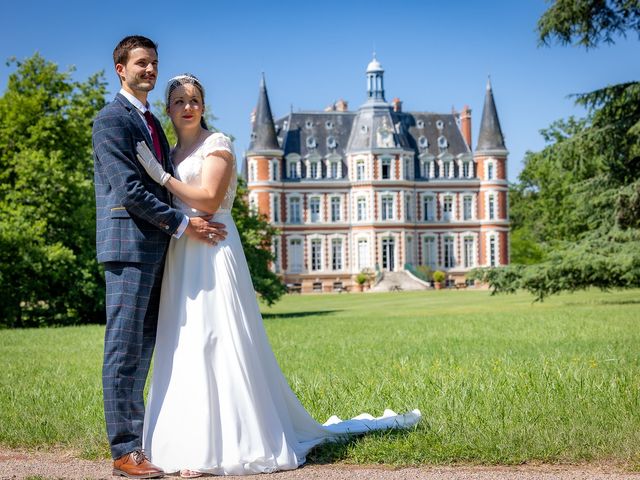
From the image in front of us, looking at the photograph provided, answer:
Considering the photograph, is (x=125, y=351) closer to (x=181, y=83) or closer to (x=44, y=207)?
(x=181, y=83)

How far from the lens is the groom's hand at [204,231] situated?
4.77m

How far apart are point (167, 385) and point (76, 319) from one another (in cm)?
2045

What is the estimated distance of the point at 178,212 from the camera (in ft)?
15.4

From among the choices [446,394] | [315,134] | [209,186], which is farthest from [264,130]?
[209,186]

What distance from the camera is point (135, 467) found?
4504 mm

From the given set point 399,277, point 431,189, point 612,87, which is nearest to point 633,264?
point 612,87

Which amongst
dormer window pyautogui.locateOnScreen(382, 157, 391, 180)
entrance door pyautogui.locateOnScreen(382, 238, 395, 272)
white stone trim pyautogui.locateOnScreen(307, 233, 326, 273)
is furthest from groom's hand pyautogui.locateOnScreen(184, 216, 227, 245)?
white stone trim pyautogui.locateOnScreen(307, 233, 326, 273)

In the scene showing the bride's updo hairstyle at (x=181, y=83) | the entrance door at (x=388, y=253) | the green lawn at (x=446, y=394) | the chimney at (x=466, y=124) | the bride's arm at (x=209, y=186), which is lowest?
the green lawn at (x=446, y=394)

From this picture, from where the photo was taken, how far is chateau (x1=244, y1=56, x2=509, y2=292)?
2223 inches

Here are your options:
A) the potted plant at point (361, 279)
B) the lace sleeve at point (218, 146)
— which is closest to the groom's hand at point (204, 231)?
the lace sleeve at point (218, 146)

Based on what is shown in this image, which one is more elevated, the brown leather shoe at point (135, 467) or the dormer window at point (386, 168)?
the dormer window at point (386, 168)

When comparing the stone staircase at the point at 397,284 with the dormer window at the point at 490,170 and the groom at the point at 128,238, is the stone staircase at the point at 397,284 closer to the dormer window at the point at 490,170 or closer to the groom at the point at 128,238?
the dormer window at the point at 490,170

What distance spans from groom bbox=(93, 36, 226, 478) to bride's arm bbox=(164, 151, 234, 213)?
0.09 metres

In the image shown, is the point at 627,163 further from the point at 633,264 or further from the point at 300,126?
the point at 300,126
